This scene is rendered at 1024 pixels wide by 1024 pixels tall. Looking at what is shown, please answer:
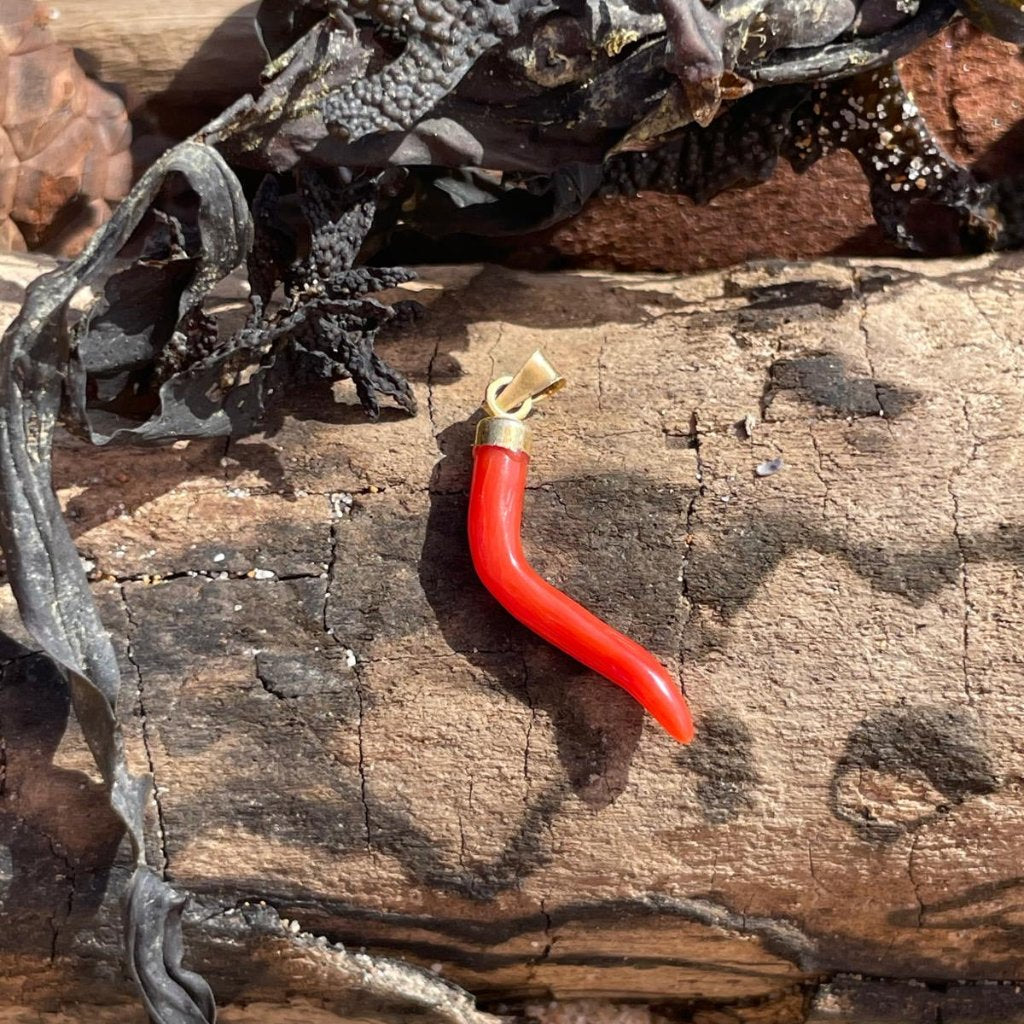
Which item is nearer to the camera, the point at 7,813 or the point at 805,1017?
the point at 7,813

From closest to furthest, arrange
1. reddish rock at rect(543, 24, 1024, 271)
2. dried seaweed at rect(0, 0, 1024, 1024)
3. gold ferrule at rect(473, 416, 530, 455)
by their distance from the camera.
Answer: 1. dried seaweed at rect(0, 0, 1024, 1024)
2. gold ferrule at rect(473, 416, 530, 455)
3. reddish rock at rect(543, 24, 1024, 271)

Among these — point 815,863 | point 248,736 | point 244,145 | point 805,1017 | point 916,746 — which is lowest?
point 805,1017

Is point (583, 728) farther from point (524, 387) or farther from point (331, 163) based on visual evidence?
point (331, 163)

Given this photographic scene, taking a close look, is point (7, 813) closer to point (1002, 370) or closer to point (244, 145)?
point (244, 145)

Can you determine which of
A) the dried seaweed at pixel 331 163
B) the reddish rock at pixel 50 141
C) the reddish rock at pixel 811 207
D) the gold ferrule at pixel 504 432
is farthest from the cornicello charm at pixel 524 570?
the reddish rock at pixel 50 141

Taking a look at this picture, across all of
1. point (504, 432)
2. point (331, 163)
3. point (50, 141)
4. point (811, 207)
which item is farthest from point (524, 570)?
point (50, 141)

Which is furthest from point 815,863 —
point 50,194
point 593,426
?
point 50,194

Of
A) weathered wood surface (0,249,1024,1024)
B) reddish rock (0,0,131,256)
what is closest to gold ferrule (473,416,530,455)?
weathered wood surface (0,249,1024,1024)

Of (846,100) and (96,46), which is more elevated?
(96,46)

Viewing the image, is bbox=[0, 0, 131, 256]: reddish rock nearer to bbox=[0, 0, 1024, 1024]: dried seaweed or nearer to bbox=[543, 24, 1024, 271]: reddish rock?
bbox=[0, 0, 1024, 1024]: dried seaweed
